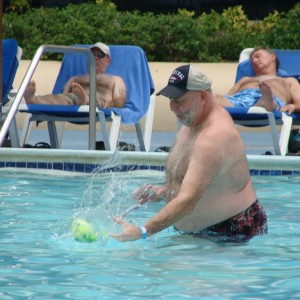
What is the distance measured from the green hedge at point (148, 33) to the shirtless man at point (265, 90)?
4.17m

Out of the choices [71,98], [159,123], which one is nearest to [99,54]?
[71,98]

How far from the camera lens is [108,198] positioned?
279 inches

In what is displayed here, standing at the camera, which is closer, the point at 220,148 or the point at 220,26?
the point at 220,148

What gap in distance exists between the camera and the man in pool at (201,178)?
190 inches

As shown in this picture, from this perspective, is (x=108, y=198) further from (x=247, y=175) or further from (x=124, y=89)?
(x=124, y=89)

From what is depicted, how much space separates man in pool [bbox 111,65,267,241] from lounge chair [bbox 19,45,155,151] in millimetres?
4385

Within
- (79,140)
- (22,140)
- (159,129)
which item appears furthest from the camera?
(159,129)

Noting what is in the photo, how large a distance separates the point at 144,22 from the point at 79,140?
3848 millimetres

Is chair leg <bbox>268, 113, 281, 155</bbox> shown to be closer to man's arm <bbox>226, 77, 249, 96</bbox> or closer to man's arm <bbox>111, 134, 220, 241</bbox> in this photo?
man's arm <bbox>226, 77, 249, 96</bbox>

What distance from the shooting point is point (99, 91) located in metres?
10.8

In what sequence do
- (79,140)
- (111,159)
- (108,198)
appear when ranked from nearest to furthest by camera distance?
(108,198) < (111,159) < (79,140)

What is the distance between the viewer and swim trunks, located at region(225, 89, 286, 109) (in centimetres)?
1020

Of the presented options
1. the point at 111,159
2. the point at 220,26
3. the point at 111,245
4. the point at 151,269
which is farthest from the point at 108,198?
the point at 220,26

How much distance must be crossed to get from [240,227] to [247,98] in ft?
16.8
